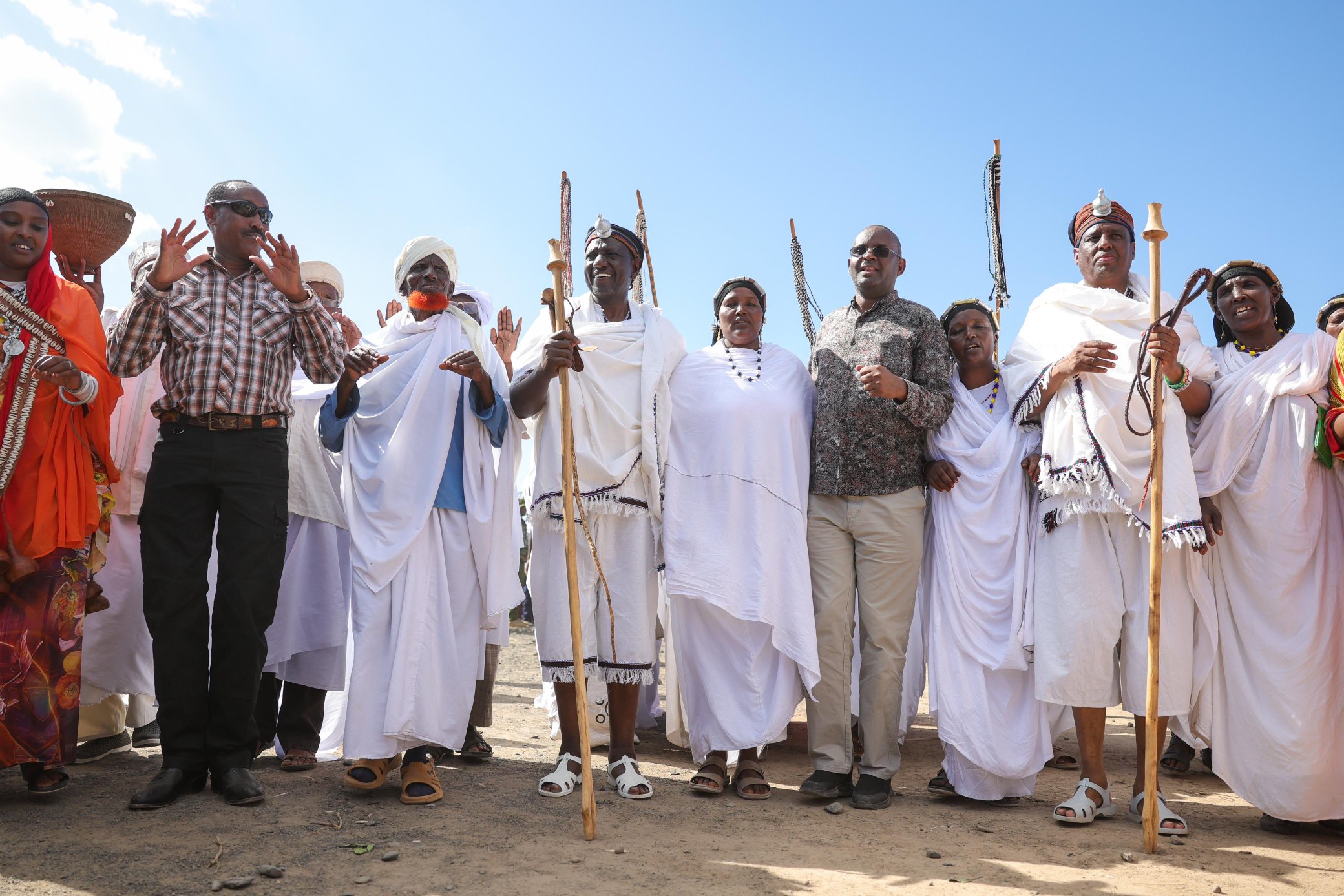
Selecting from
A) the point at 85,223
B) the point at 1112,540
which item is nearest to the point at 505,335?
the point at 85,223

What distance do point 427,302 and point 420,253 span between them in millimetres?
249

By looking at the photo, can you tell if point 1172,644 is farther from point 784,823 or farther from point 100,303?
point 100,303

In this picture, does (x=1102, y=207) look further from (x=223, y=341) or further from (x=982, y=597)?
(x=223, y=341)

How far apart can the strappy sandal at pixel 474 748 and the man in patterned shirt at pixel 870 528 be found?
1.77 metres

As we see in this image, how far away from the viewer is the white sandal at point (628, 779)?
4496 mm

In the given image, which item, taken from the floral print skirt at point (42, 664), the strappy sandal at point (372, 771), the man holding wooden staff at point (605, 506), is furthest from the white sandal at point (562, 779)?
the floral print skirt at point (42, 664)

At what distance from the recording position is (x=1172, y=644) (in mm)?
4348

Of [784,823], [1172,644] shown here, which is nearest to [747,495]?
[784,823]

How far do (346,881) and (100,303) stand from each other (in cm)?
384

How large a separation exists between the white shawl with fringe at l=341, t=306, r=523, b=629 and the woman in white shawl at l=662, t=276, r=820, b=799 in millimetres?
820

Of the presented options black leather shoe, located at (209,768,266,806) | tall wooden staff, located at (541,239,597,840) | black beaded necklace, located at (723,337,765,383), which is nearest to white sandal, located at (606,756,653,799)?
tall wooden staff, located at (541,239,597,840)

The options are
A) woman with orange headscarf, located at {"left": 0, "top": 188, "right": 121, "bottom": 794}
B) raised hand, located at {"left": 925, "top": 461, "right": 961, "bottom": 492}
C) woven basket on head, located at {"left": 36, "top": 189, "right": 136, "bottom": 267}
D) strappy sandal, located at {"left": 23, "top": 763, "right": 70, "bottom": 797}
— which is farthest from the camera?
woven basket on head, located at {"left": 36, "top": 189, "right": 136, "bottom": 267}

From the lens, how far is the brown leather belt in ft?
13.7

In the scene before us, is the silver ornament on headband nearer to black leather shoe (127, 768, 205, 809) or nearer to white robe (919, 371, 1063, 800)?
white robe (919, 371, 1063, 800)
